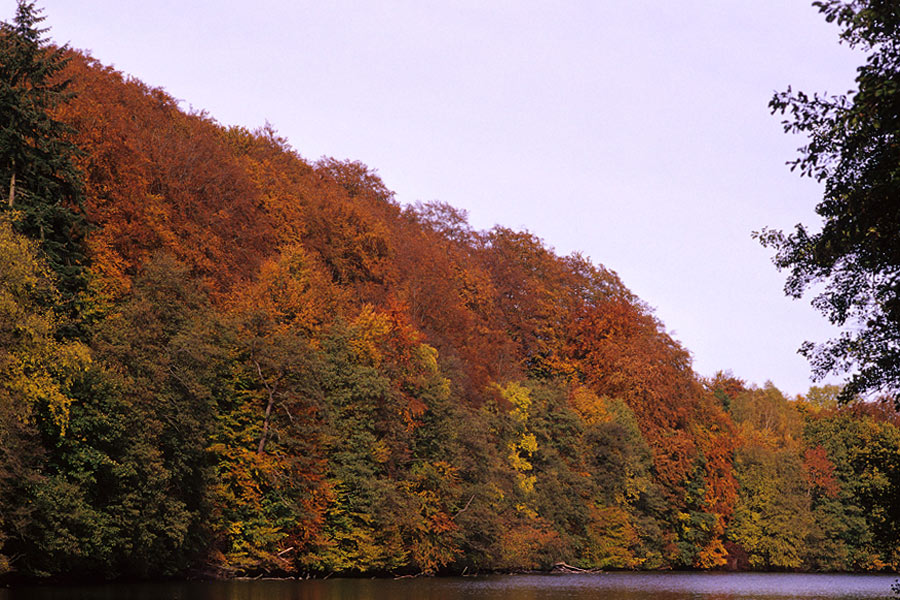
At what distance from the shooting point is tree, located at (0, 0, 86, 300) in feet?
113

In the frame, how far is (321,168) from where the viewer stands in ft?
253

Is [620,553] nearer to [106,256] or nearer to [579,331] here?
[579,331]

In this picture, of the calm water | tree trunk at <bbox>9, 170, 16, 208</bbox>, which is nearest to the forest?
tree trunk at <bbox>9, 170, 16, 208</bbox>

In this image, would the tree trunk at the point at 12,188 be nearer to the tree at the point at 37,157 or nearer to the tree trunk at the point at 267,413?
the tree at the point at 37,157

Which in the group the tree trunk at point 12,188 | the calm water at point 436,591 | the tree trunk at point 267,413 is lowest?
the calm water at point 436,591

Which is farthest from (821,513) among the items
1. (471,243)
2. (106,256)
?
(106,256)

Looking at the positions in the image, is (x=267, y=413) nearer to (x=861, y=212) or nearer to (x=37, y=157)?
(x=37, y=157)

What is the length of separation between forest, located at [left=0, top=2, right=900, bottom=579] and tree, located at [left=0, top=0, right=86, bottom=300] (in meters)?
0.11

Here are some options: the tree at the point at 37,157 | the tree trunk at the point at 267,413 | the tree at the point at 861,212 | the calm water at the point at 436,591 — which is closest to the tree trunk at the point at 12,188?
the tree at the point at 37,157

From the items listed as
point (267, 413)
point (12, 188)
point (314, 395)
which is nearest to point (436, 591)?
point (314, 395)

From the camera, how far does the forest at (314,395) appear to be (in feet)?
106

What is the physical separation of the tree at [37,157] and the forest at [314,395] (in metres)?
0.11

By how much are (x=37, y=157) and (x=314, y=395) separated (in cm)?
1485

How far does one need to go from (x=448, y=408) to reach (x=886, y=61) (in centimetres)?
3756
